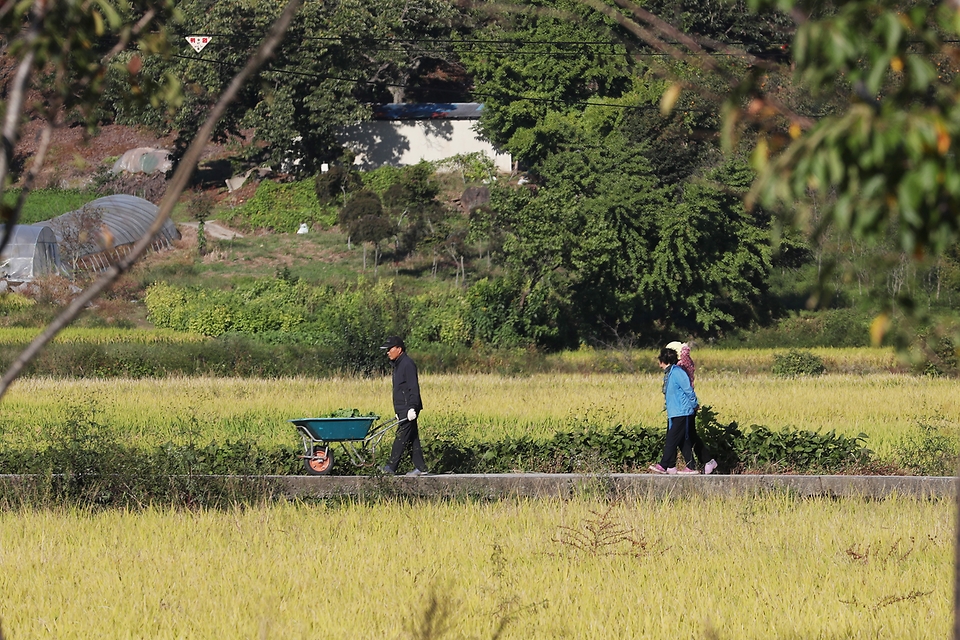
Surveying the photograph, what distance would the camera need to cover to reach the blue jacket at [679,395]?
13.1 metres

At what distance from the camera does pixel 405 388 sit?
44.5 feet

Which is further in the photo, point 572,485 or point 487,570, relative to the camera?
point 572,485

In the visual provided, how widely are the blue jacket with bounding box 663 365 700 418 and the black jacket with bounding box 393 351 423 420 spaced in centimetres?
263

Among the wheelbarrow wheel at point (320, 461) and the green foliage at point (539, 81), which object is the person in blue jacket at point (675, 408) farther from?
the green foliage at point (539, 81)

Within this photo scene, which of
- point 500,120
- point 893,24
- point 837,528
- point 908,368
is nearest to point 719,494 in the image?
point 837,528

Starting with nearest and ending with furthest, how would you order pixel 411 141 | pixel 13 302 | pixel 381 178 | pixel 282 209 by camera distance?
pixel 13 302 → pixel 282 209 → pixel 381 178 → pixel 411 141

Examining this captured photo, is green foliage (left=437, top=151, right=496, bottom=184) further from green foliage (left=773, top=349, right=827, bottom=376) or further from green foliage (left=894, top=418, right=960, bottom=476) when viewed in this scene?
green foliage (left=894, top=418, right=960, bottom=476)

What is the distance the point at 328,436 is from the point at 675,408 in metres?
3.61

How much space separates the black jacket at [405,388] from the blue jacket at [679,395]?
2.63m

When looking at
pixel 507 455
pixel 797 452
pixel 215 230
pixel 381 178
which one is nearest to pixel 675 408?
pixel 797 452

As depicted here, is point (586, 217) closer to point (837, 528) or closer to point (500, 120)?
point (500, 120)

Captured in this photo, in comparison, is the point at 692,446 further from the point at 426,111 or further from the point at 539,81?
the point at 426,111

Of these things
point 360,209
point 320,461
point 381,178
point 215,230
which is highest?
point 381,178

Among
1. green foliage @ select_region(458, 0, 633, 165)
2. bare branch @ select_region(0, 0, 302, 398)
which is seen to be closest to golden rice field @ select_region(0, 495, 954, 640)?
bare branch @ select_region(0, 0, 302, 398)
